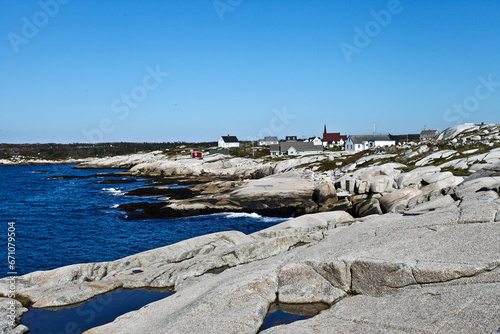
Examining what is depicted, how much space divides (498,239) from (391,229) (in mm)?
5017

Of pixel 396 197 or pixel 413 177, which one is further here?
pixel 413 177

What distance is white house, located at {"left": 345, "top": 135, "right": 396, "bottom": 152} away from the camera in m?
113

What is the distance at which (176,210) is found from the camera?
49.3m

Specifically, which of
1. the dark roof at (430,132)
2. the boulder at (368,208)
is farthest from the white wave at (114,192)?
the dark roof at (430,132)

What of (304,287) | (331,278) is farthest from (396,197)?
(304,287)

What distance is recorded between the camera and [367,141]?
113 metres

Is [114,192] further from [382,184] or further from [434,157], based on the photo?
[434,157]

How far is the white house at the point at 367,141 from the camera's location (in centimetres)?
11306

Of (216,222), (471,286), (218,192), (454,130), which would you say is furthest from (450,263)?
(454,130)

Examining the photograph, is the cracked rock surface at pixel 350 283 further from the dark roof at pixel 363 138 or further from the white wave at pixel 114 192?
the dark roof at pixel 363 138

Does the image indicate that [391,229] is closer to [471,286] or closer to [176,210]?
[471,286]

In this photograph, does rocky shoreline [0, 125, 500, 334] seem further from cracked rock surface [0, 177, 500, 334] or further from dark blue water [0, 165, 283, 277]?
dark blue water [0, 165, 283, 277]

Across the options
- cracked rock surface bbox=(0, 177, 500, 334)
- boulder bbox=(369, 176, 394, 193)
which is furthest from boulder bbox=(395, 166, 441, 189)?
cracked rock surface bbox=(0, 177, 500, 334)

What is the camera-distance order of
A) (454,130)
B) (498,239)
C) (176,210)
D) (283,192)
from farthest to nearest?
(454,130) < (283,192) < (176,210) < (498,239)
